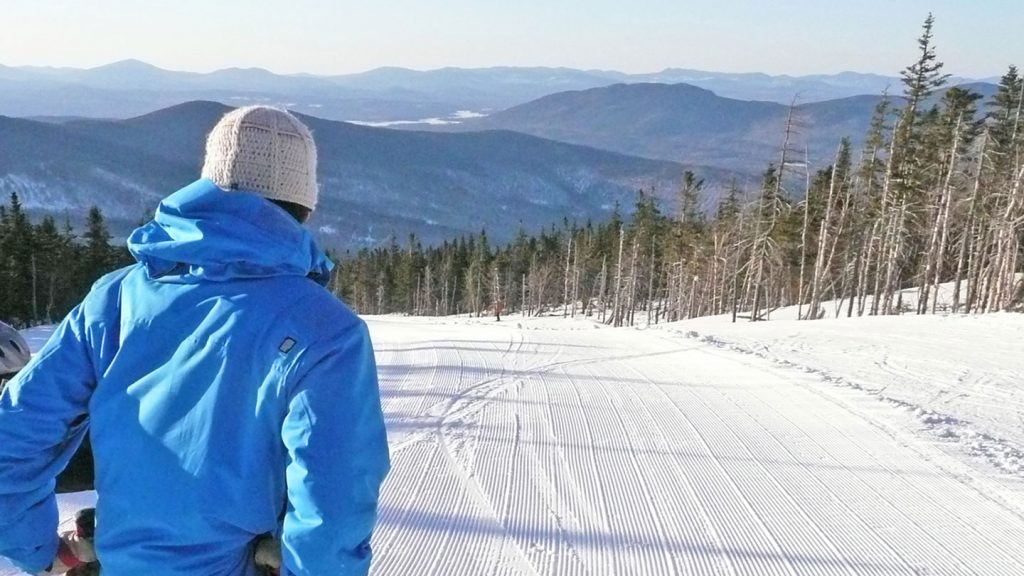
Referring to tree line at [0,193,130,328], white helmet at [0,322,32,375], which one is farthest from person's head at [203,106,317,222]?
tree line at [0,193,130,328]

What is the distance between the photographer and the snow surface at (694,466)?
432 cm

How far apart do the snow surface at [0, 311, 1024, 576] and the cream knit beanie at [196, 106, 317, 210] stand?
9.13 ft

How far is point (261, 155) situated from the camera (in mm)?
1762

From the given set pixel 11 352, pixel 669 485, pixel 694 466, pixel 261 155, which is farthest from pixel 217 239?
pixel 694 466

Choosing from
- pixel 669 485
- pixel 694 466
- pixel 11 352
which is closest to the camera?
pixel 11 352

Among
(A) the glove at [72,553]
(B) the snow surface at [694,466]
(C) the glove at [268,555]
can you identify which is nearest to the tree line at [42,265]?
(B) the snow surface at [694,466]

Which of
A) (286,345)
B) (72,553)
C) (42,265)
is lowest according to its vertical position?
(42,265)

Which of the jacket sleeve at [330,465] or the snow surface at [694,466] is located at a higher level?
the jacket sleeve at [330,465]

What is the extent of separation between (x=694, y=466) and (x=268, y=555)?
4618 millimetres

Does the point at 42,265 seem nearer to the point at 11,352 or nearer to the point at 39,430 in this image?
the point at 11,352

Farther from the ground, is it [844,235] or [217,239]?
[217,239]

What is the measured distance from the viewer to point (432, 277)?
75.6 meters

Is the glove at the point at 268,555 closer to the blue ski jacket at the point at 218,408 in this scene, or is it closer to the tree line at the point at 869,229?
the blue ski jacket at the point at 218,408

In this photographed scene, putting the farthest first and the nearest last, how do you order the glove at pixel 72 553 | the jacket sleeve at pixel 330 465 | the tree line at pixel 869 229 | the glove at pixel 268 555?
the tree line at pixel 869 229
the glove at pixel 72 553
the glove at pixel 268 555
the jacket sleeve at pixel 330 465
